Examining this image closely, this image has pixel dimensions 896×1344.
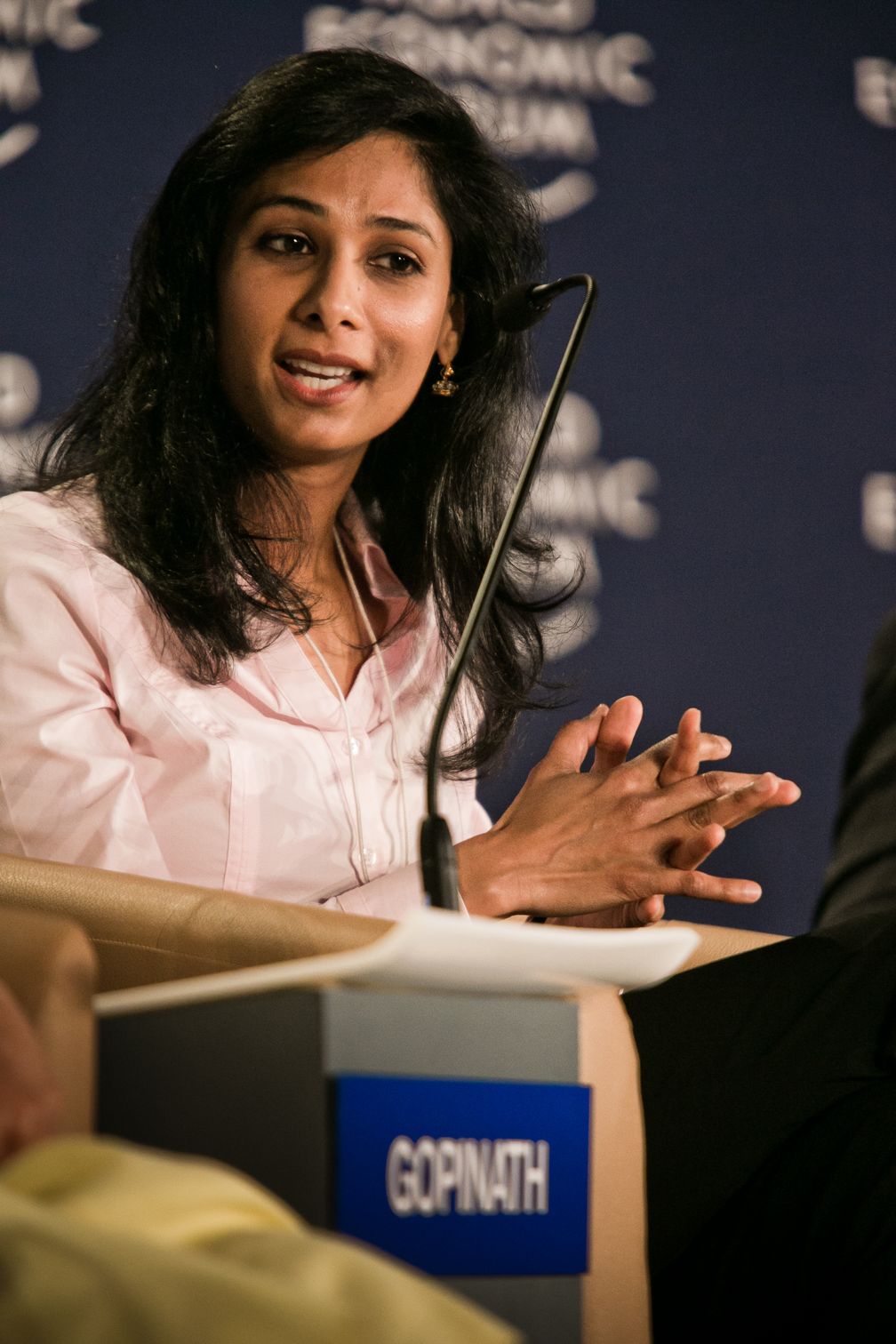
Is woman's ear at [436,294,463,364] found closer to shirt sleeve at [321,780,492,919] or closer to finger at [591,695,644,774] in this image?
finger at [591,695,644,774]

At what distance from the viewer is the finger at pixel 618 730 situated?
153 centimetres

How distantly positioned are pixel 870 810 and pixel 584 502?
1058 mm

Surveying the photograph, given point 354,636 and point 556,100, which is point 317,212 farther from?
point 556,100

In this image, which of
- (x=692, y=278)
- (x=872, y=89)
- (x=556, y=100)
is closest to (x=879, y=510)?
(x=692, y=278)

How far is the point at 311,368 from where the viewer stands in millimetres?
1783

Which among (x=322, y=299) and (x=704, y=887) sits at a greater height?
(x=322, y=299)

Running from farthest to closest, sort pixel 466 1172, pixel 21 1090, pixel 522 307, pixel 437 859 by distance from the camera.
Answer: pixel 522 307, pixel 437 859, pixel 466 1172, pixel 21 1090

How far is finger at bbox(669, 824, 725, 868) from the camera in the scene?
4.76ft

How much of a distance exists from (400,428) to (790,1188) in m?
1.15

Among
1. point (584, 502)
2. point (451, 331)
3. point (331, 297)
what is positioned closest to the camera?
point (331, 297)

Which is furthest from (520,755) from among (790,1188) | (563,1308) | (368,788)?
(563,1308)

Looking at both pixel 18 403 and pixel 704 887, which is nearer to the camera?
pixel 704 887

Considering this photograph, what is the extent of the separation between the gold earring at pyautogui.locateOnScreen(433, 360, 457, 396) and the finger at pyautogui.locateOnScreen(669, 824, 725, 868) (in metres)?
0.81

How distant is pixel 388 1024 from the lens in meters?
0.75
